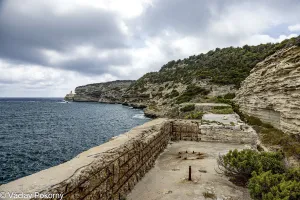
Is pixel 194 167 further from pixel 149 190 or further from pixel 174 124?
pixel 174 124

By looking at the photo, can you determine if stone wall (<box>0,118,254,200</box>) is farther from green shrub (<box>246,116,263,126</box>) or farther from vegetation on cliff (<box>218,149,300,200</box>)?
green shrub (<box>246,116,263,126</box>)

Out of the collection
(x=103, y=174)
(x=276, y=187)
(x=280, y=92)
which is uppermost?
(x=280, y=92)

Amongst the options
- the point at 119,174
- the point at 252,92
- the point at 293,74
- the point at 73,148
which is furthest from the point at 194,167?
the point at 73,148

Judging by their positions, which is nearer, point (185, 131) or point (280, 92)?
point (185, 131)

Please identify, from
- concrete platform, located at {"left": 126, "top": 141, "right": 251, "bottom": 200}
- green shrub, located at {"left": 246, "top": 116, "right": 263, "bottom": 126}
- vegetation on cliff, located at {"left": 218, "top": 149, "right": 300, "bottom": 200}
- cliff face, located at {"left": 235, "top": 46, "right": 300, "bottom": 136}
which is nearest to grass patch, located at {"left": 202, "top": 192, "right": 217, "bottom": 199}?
concrete platform, located at {"left": 126, "top": 141, "right": 251, "bottom": 200}

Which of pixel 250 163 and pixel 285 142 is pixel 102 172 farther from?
pixel 285 142

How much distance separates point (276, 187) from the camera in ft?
13.9

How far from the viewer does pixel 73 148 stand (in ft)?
80.6

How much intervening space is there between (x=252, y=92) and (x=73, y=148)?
18885mm

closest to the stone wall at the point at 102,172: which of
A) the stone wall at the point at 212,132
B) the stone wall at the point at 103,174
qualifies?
the stone wall at the point at 103,174

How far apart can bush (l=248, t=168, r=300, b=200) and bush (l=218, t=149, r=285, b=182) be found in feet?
1.47

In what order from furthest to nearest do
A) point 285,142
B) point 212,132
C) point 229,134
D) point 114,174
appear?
point 285,142, point 212,132, point 229,134, point 114,174

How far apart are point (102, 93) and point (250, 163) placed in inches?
5744

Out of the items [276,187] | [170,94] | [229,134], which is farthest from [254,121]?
[170,94]
